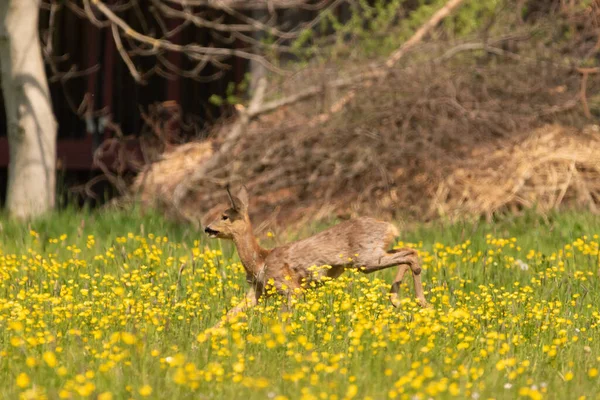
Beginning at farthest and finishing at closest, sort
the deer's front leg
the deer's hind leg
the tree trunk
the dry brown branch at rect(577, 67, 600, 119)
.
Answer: the dry brown branch at rect(577, 67, 600, 119)
the tree trunk
the deer's hind leg
the deer's front leg

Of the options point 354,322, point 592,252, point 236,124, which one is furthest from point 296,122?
point 354,322

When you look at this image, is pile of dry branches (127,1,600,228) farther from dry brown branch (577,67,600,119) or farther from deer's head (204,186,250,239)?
deer's head (204,186,250,239)

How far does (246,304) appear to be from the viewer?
608 centimetres

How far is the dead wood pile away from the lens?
→ 35.8 feet

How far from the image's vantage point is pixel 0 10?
10906 millimetres

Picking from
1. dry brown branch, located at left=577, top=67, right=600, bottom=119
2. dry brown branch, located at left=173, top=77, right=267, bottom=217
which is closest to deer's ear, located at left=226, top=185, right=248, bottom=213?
dry brown branch, located at left=173, top=77, right=267, bottom=217

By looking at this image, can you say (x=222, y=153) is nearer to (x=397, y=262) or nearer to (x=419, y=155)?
(x=419, y=155)

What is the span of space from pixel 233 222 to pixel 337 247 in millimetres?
694

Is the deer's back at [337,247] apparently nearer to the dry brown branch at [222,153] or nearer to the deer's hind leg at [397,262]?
the deer's hind leg at [397,262]

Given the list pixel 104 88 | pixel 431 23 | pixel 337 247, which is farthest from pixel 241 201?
pixel 104 88

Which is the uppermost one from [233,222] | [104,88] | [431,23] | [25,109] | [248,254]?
[431,23]

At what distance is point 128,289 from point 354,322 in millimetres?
1979

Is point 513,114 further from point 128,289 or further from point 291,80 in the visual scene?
point 128,289

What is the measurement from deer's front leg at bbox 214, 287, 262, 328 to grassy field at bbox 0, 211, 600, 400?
0.30 feet
